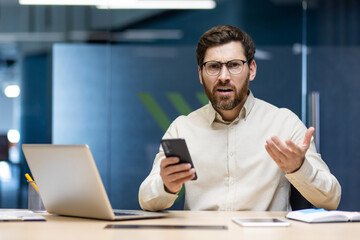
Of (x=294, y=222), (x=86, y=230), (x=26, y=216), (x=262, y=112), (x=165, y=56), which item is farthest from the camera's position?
(x=165, y=56)

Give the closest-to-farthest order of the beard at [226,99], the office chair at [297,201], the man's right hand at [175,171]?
the man's right hand at [175,171] < the office chair at [297,201] < the beard at [226,99]

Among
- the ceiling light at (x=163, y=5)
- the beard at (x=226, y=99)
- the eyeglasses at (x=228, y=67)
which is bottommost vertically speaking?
the beard at (x=226, y=99)

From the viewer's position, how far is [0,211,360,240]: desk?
4.77 ft

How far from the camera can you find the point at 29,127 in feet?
13.1

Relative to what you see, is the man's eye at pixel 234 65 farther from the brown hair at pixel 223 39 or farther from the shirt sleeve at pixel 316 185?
the shirt sleeve at pixel 316 185

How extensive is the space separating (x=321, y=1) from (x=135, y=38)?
152 centimetres

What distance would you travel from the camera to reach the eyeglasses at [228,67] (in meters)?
2.41

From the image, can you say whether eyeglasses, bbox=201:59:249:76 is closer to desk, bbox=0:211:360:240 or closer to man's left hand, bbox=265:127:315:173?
man's left hand, bbox=265:127:315:173

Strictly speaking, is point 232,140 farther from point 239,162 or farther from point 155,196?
point 155,196

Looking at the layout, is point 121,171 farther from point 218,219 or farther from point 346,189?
point 218,219

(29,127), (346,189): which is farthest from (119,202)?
(346,189)

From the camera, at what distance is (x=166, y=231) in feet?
5.13

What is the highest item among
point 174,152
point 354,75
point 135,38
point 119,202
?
point 135,38

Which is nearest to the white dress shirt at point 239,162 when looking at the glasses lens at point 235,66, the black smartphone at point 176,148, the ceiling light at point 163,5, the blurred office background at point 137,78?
the glasses lens at point 235,66
